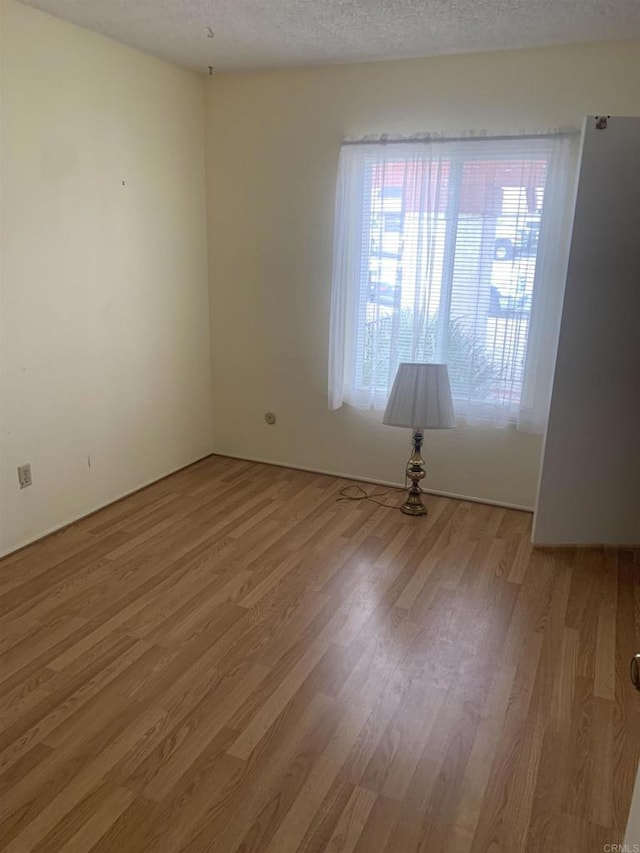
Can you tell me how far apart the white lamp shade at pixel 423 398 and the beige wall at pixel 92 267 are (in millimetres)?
1599

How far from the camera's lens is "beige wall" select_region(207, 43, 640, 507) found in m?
3.19

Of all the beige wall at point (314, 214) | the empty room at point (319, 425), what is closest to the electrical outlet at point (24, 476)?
the empty room at point (319, 425)

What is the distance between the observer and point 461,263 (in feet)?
11.4

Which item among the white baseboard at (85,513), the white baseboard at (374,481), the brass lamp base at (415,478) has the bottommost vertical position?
the white baseboard at (85,513)

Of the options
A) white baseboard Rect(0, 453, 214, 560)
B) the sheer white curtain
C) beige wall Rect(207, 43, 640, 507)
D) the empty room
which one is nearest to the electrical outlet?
the empty room

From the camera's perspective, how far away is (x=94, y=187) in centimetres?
325

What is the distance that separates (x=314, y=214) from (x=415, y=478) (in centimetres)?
178

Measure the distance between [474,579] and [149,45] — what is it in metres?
3.31

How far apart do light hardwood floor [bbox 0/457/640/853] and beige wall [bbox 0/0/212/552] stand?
51 cm

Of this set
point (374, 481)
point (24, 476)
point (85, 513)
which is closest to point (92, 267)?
point (24, 476)

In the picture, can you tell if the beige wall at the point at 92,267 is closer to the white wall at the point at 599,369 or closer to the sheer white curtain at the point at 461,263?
the sheer white curtain at the point at 461,263

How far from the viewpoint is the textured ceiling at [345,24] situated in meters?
2.64

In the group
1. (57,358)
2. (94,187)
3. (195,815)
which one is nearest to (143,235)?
(94,187)

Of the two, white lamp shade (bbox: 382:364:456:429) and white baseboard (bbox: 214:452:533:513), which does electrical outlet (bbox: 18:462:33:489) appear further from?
white lamp shade (bbox: 382:364:456:429)
